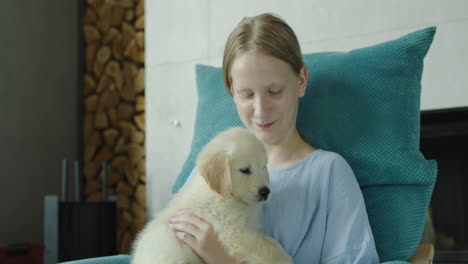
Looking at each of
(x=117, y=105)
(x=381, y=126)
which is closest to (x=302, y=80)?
(x=381, y=126)

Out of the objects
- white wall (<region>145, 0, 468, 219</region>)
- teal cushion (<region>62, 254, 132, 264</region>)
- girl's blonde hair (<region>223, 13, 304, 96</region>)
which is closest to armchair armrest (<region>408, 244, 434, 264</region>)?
girl's blonde hair (<region>223, 13, 304, 96</region>)

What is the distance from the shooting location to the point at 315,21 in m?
2.94

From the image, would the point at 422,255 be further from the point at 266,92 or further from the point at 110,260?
the point at 110,260

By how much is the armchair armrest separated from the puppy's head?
544 millimetres

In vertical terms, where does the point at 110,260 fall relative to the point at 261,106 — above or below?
below

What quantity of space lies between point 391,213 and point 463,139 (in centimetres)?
138

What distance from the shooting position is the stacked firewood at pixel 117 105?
394 cm

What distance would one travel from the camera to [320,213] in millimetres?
1474

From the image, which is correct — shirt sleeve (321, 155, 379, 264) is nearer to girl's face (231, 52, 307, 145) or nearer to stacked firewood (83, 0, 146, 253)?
girl's face (231, 52, 307, 145)

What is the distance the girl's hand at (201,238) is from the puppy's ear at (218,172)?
0.10 m

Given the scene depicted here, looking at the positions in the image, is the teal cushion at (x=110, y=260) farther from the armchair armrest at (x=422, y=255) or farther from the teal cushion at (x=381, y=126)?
the armchair armrest at (x=422, y=255)

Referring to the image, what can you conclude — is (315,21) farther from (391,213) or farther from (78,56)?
(78,56)

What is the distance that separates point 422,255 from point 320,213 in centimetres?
39

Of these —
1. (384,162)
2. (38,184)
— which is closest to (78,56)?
(38,184)
